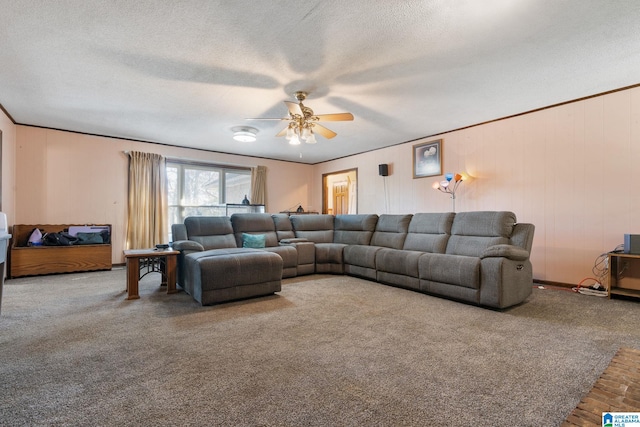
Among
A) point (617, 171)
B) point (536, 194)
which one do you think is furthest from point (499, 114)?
point (617, 171)

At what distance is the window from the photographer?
6.48 m

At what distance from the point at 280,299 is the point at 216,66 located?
2.57m

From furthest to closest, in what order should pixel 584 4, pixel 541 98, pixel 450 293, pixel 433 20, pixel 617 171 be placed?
pixel 541 98 < pixel 617 171 < pixel 450 293 < pixel 433 20 < pixel 584 4

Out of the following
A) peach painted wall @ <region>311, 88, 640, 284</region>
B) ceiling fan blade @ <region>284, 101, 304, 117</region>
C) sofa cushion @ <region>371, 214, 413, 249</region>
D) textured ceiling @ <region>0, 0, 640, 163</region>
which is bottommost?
sofa cushion @ <region>371, 214, 413, 249</region>

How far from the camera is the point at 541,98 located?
12.8ft

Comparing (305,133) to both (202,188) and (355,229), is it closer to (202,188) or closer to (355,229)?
(355,229)

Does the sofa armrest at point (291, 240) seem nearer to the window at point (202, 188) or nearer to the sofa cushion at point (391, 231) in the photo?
the sofa cushion at point (391, 231)

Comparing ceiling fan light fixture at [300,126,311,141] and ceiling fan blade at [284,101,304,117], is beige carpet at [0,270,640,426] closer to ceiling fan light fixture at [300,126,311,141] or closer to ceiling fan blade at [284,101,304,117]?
ceiling fan light fixture at [300,126,311,141]

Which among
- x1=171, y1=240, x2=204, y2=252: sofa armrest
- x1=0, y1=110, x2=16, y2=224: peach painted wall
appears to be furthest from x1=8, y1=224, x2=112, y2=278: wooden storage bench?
x1=171, y1=240, x2=204, y2=252: sofa armrest

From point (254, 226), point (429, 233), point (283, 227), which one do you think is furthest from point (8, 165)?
point (429, 233)

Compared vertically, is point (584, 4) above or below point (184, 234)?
above

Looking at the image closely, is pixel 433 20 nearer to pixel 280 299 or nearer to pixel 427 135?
pixel 280 299

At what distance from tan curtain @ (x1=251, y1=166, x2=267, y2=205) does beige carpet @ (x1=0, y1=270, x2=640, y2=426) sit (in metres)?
4.24

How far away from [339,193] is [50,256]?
6556mm
